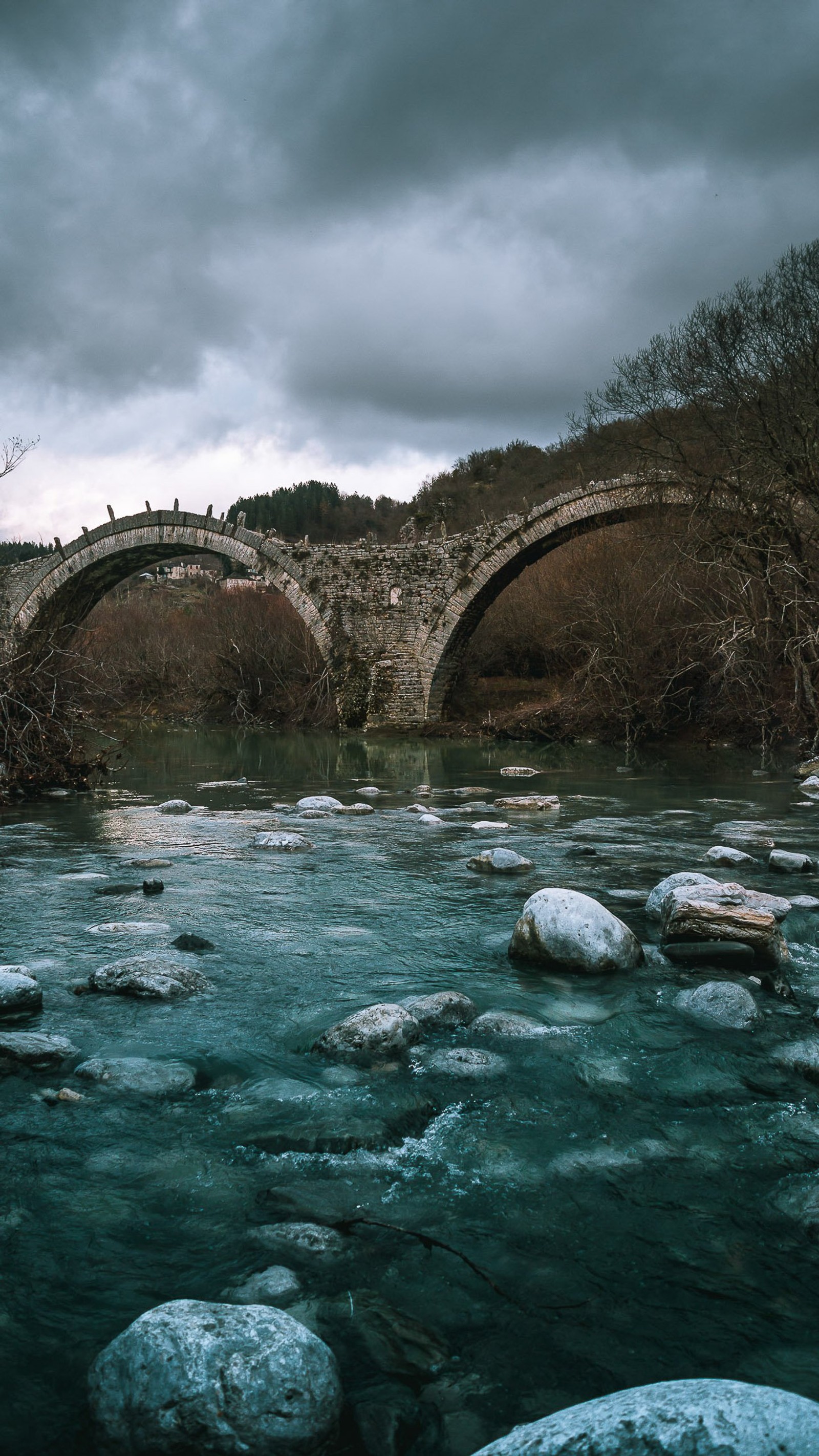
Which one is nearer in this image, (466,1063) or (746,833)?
(466,1063)

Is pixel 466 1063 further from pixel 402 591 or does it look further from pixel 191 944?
pixel 402 591

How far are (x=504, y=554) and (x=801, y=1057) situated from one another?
1619 cm

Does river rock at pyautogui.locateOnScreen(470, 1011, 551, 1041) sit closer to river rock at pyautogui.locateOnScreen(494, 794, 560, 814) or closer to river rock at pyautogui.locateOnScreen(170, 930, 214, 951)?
river rock at pyautogui.locateOnScreen(170, 930, 214, 951)

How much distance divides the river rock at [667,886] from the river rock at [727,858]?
1.27m

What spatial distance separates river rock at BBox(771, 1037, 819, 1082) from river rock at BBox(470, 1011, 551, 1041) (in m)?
0.66

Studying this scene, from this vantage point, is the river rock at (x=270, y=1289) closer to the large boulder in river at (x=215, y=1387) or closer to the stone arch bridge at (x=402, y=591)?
the large boulder in river at (x=215, y=1387)

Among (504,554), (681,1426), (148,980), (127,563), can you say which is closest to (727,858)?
(148,980)

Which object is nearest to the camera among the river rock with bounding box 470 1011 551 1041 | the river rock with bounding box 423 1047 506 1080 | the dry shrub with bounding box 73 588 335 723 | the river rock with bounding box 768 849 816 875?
the river rock with bounding box 423 1047 506 1080

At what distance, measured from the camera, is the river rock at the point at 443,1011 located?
284 cm

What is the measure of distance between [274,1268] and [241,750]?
14.3 m

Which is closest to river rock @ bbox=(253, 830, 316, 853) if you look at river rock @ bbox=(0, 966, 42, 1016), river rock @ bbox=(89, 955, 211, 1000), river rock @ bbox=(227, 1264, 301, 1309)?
river rock @ bbox=(89, 955, 211, 1000)

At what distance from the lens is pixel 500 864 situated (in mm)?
5266

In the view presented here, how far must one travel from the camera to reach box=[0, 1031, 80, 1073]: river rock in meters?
2.50

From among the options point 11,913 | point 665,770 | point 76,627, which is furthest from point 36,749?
point 665,770
